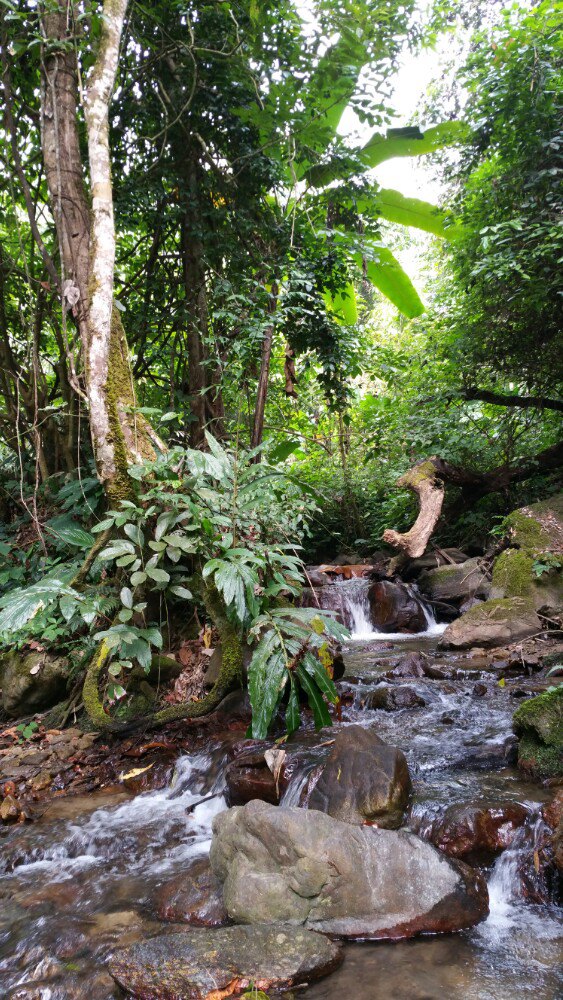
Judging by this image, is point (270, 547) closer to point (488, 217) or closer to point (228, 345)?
point (228, 345)

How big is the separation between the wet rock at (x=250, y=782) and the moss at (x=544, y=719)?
4.76ft

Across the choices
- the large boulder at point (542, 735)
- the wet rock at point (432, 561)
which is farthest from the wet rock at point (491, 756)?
the wet rock at point (432, 561)

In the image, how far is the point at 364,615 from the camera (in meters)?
8.30

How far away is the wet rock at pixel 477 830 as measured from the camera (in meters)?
2.65

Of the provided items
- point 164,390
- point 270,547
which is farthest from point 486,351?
point 270,547

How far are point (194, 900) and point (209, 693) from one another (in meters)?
1.65

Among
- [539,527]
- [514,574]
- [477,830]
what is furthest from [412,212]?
[477,830]

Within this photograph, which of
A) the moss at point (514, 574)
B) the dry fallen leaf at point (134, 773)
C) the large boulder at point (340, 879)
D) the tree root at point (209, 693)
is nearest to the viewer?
the large boulder at point (340, 879)

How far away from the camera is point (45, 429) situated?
615cm

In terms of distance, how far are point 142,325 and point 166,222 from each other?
121 centimetres

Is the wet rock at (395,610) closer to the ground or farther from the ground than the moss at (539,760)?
farther from the ground

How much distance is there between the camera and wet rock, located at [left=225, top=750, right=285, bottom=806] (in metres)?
3.19

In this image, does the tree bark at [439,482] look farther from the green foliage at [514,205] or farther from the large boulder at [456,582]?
the green foliage at [514,205]

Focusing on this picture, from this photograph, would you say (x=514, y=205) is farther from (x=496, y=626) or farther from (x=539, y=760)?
(x=539, y=760)
